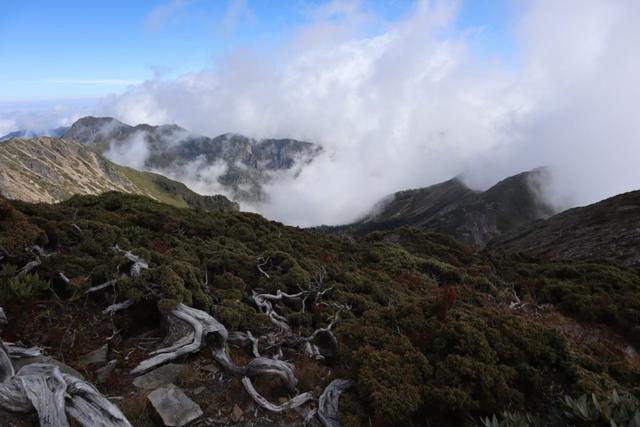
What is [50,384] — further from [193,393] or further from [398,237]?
[398,237]

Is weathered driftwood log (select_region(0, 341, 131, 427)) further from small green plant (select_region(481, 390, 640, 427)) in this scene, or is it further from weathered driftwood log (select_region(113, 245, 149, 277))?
small green plant (select_region(481, 390, 640, 427))

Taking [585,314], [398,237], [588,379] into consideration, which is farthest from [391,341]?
[398,237]

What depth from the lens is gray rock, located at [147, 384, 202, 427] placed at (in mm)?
6574

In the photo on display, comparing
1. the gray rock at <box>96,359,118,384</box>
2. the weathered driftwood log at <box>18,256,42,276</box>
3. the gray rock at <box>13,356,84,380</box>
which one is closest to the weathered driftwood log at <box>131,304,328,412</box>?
the gray rock at <box>96,359,118,384</box>

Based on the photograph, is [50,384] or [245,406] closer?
[50,384]

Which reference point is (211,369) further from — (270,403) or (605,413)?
(605,413)

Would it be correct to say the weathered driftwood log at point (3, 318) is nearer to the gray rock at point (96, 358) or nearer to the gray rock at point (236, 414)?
the gray rock at point (96, 358)

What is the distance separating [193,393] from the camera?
760 cm

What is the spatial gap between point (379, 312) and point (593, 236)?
71415 millimetres

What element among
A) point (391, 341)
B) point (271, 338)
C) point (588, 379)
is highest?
point (271, 338)

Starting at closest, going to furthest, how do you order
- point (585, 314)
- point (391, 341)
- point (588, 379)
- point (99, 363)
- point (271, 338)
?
point (588, 379), point (99, 363), point (391, 341), point (271, 338), point (585, 314)

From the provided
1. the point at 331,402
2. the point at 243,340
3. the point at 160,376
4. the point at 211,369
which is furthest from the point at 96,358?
the point at 331,402

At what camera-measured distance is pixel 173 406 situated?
6.80m

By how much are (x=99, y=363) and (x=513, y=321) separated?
989 cm
